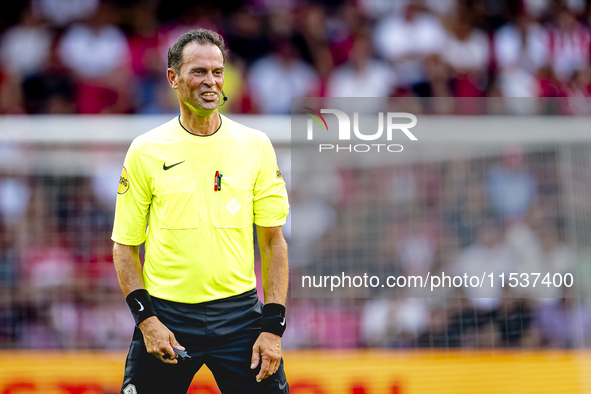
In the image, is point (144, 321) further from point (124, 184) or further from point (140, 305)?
point (124, 184)

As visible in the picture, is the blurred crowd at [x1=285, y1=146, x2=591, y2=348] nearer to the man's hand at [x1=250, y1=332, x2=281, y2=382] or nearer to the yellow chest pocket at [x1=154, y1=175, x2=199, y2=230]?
the man's hand at [x1=250, y1=332, x2=281, y2=382]

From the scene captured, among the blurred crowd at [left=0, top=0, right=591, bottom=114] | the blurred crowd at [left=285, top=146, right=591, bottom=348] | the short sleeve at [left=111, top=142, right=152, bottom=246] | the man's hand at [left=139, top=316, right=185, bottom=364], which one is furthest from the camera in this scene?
the blurred crowd at [left=0, top=0, right=591, bottom=114]

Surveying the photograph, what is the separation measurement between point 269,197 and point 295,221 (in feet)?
10.6

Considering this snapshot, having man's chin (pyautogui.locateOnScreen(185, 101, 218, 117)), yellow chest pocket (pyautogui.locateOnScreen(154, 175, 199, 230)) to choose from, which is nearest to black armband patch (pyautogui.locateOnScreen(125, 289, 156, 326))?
yellow chest pocket (pyautogui.locateOnScreen(154, 175, 199, 230))

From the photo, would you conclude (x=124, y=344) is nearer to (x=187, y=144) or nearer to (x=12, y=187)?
(x=12, y=187)

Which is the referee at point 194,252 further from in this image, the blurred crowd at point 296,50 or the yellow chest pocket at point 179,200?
the blurred crowd at point 296,50

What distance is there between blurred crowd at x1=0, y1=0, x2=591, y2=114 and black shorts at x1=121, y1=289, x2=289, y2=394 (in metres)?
5.27

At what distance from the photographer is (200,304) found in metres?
3.32

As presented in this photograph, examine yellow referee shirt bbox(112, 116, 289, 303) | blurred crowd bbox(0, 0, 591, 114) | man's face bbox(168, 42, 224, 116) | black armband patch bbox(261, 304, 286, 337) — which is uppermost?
blurred crowd bbox(0, 0, 591, 114)

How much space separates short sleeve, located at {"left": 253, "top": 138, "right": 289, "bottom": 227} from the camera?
3416 mm

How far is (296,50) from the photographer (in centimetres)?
991

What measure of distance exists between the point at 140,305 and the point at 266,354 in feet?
2.13

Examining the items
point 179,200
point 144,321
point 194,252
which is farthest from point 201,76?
point 144,321

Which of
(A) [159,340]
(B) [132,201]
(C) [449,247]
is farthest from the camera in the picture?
(C) [449,247]
